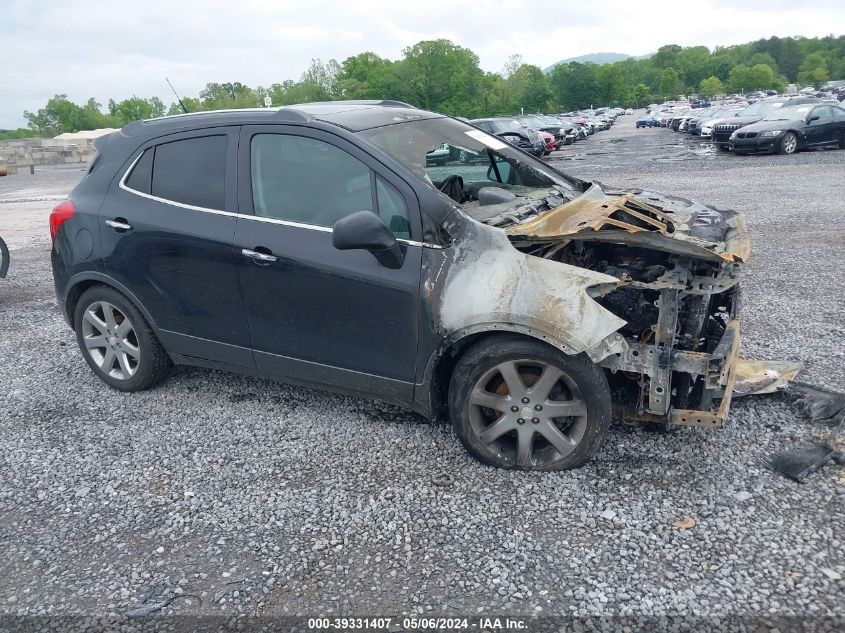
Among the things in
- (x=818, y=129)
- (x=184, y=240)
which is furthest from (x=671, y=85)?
(x=184, y=240)

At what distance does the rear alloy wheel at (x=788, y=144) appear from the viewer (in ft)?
61.5

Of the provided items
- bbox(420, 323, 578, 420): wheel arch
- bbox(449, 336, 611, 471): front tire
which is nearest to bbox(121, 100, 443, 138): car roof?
bbox(420, 323, 578, 420): wheel arch

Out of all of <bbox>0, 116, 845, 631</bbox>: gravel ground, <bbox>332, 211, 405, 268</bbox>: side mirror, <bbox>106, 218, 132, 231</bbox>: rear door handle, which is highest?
<bbox>332, 211, 405, 268</bbox>: side mirror

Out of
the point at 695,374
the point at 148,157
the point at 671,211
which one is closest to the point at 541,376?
the point at 695,374

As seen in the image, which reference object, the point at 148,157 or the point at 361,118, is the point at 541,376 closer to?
the point at 361,118

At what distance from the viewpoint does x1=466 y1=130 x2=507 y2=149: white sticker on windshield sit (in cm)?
461

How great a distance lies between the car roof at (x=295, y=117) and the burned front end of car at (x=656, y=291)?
1070 mm

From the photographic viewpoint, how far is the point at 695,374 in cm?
330

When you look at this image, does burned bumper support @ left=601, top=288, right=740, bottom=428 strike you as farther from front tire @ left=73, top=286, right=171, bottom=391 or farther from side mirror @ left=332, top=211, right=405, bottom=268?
front tire @ left=73, top=286, right=171, bottom=391

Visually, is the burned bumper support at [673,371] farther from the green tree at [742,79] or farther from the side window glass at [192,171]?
the green tree at [742,79]

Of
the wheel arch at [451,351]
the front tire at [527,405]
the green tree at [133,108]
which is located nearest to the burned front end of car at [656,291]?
the front tire at [527,405]

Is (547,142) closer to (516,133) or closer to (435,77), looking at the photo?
(516,133)

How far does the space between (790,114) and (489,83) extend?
71.0m

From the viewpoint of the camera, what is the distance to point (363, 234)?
3246 millimetres
